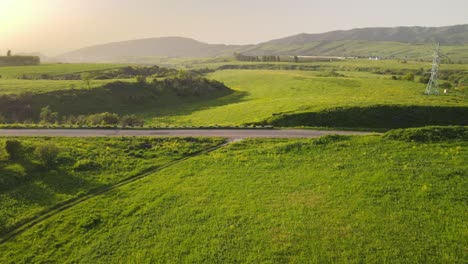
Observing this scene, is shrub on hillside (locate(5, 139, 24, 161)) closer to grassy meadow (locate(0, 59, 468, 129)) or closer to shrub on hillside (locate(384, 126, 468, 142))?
grassy meadow (locate(0, 59, 468, 129))

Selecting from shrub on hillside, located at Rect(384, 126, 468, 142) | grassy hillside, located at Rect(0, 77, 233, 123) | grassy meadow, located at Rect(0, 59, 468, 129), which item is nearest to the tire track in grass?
shrub on hillside, located at Rect(384, 126, 468, 142)

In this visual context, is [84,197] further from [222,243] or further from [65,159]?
[222,243]

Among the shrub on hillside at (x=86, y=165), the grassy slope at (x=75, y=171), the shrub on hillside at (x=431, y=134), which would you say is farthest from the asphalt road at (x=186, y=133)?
the shrub on hillside at (x=86, y=165)

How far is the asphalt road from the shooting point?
150 feet

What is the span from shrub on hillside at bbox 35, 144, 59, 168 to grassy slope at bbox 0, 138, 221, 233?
0.65 m

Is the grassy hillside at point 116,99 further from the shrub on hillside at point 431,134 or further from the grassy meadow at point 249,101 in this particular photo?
the shrub on hillside at point 431,134

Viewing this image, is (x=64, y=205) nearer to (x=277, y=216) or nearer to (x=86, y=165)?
(x=86, y=165)

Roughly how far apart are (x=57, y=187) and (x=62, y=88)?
6747 cm

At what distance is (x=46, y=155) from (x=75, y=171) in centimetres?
377

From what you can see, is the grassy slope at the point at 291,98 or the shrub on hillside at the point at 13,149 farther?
the grassy slope at the point at 291,98

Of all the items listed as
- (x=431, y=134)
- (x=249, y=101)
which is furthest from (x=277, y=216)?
(x=249, y=101)

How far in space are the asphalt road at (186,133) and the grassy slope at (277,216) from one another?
10.3 metres

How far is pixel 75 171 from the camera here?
33.9 m

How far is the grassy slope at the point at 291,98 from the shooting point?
65500 mm
